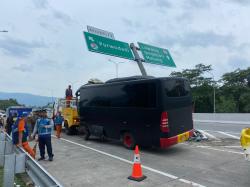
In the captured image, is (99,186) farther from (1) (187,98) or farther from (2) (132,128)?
(1) (187,98)

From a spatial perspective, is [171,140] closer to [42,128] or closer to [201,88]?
[42,128]

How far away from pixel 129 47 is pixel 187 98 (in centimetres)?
1122

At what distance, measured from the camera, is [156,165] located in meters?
8.83

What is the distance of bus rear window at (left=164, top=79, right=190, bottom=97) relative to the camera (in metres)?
10.3

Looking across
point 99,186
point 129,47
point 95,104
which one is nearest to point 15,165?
point 99,186

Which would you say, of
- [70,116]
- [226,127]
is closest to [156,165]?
[70,116]

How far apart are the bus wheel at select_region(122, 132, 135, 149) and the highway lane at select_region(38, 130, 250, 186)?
0.80ft

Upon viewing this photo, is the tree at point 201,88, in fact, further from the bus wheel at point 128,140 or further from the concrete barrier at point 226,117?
the bus wheel at point 128,140

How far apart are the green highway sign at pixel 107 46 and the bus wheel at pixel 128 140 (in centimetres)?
905

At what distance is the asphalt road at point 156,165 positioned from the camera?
7.12 meters

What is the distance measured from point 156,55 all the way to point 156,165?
16124 millimetres

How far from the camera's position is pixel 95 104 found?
1335cm

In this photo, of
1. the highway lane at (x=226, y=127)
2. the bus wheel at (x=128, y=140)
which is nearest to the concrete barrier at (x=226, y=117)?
the highway lane at (x=226, y=127)

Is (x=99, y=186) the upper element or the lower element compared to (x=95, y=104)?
lower
